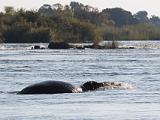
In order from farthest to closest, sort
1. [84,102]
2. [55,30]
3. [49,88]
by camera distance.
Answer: [55,30] → [49,88] → [84,102]

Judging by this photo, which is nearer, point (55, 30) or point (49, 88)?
point (49, 88)

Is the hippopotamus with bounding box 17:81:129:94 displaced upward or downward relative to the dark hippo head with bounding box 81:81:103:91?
upward

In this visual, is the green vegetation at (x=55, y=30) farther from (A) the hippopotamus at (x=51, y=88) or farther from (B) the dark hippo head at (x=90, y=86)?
(A) the hippopotamus at (x=51, y=88)

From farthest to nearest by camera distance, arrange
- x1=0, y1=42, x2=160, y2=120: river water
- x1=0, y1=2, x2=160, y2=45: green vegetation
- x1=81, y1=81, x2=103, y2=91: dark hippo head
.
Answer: x1=0, y1=2, x2=160, y2=45: green vegetation
x1=81, y1=81, x2=103, y2=91: dark hippo head
x1=0, y1=42, x2=160, y2=120: river water

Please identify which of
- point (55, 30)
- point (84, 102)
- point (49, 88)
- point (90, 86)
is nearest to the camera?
point (84, 102)

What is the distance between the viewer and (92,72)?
164 ft

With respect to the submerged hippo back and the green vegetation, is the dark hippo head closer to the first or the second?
the submerged hippo back

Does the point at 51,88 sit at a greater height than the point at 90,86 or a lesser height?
greater

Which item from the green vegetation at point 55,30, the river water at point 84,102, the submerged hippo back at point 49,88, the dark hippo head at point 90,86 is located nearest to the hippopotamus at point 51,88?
the submerged hippo back at point 49,88

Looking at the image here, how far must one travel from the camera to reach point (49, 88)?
34.6 m

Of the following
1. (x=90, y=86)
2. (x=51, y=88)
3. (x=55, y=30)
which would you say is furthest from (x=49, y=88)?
(x=55, y=30)

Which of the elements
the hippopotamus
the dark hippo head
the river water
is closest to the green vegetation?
the river water

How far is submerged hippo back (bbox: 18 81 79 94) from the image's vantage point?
3412cm

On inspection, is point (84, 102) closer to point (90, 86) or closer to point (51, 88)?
point (51, 88)
